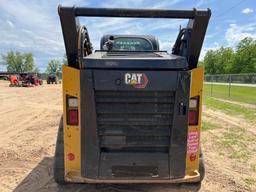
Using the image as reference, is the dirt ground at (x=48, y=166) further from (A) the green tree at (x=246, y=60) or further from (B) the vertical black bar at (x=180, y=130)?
(A) the green tree at (x=246, y=60)

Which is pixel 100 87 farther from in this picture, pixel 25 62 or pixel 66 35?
pixel 25 62

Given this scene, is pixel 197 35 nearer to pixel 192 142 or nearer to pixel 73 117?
pixel 192 142

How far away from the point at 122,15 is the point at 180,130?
153 cm

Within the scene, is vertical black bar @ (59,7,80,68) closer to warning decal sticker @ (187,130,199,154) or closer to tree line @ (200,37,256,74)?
warning decal sticker @ (187,130,199,154)

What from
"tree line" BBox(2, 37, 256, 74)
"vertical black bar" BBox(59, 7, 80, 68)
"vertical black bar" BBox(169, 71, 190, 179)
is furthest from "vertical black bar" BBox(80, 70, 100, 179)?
"tree line" BBox(2, 37, 256, 74)

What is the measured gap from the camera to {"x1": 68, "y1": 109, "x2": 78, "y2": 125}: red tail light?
373 cm

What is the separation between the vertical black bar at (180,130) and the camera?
3623 mm

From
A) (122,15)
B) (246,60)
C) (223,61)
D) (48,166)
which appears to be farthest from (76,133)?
(223,61)

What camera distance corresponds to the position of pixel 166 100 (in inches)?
145

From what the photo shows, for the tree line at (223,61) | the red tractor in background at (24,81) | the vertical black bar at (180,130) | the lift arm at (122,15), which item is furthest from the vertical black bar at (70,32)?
the tree line at (223,61)

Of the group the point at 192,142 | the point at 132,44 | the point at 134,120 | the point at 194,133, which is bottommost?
the point at 192,142

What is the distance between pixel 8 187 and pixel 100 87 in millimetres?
2356

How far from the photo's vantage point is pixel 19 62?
11419 centimetres

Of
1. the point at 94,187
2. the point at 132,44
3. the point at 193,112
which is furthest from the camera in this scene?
the point at 132,44
